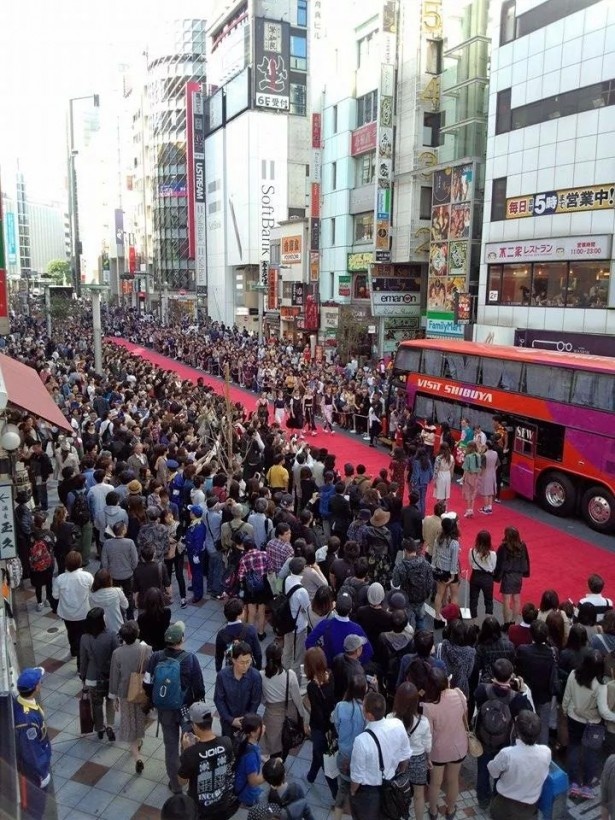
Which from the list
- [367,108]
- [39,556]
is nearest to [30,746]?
[39,556]

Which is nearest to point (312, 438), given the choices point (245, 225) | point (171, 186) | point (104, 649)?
point (104, 649)

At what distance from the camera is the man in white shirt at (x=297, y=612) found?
6.79 m

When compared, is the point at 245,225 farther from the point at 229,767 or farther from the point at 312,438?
the point at 229,767

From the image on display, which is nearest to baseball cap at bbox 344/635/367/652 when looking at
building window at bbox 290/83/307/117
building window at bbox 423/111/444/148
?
building window at bbox 423/111/444/148

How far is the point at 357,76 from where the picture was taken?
34.9m

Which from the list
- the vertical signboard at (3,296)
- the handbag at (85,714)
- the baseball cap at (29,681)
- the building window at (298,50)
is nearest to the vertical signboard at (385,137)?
the vertical signboard at (3,296)

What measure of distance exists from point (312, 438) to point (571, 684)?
1476cm

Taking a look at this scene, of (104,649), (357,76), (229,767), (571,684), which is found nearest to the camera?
(229,767)

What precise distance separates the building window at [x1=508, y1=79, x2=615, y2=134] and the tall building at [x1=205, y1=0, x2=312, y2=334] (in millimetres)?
28494

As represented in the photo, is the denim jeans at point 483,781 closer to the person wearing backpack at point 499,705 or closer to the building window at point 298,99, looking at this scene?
the person wearing backpack at point 499,705

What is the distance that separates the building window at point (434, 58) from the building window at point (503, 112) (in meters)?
7.30

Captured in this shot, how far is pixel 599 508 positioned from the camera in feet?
40.9

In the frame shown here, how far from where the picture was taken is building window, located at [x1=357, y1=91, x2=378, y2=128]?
33.4m

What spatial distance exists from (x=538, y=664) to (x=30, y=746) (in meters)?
4.14
